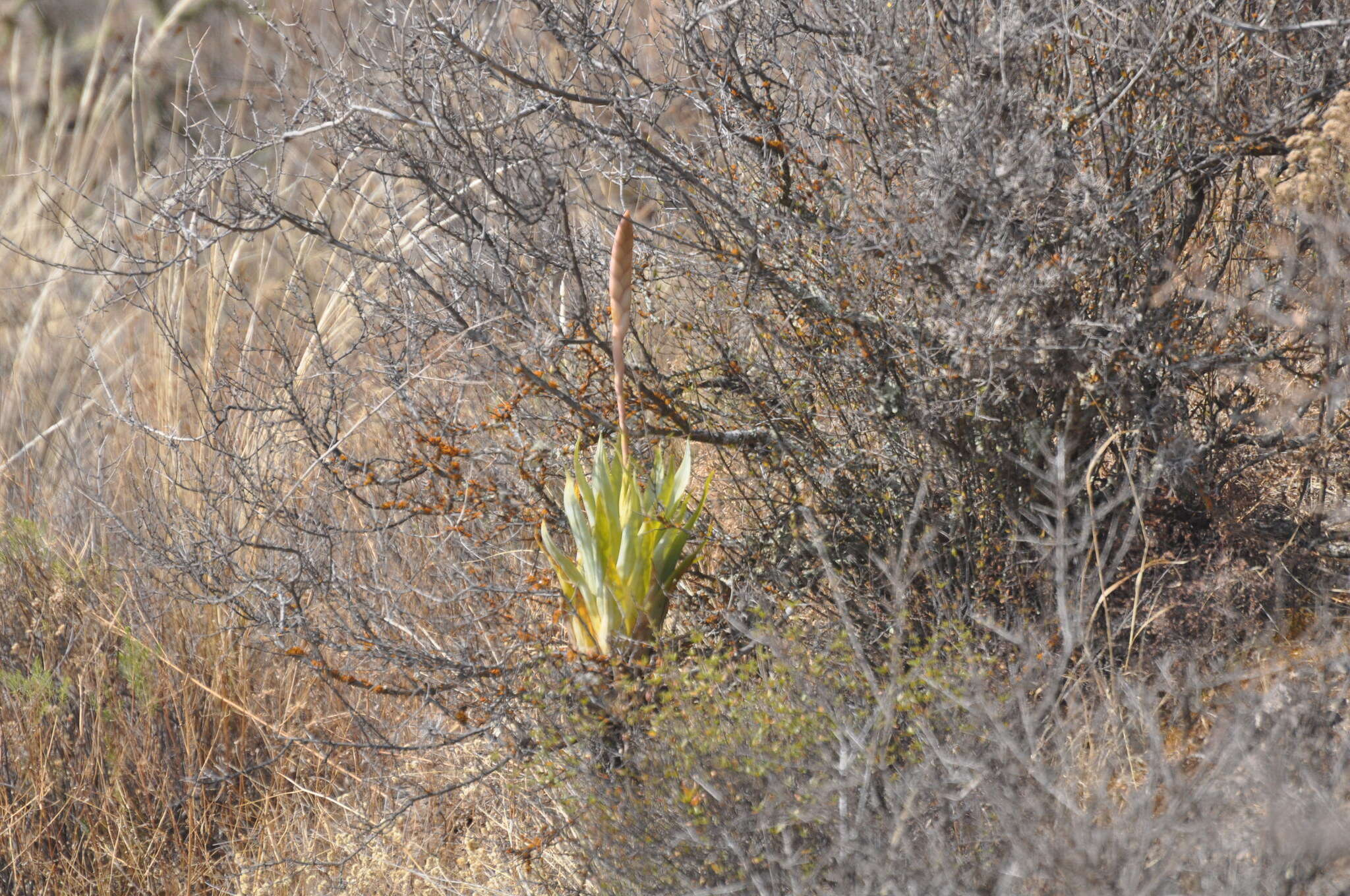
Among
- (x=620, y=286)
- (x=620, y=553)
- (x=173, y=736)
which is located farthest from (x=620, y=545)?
(x=173, y=736)

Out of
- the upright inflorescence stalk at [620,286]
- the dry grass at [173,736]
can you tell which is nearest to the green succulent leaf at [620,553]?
the upright inflorescence stalk at [620,286]

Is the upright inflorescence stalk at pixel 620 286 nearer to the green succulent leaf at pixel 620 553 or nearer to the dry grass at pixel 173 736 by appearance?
the green succulent leaf at pixel 620 553

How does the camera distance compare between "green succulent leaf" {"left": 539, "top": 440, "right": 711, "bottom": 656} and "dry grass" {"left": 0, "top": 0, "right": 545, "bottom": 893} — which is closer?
"green succulent leaf" {"left": 539, "top": 440, "right": 711, "bottom": 656}

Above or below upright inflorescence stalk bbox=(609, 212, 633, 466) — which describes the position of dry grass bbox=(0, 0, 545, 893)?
below

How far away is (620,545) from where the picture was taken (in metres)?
3.22

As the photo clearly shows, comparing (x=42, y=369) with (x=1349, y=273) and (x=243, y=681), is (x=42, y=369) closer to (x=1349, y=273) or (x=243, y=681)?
(x=243, y=681)

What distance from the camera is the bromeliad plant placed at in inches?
126

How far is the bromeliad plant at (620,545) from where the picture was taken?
320 cm

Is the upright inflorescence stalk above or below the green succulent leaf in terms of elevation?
above

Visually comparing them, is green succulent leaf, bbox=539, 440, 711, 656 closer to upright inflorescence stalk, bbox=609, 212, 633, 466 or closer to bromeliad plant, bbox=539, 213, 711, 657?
bromeliad plant, bbox=539, 213, 711, 657

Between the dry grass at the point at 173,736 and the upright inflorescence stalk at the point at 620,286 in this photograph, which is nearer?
the upright inflorescence stalk at the point at 620,286

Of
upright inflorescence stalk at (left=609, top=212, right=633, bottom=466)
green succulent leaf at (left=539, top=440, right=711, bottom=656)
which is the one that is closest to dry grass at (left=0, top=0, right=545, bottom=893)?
green succulent leaf at (left=539, top=440, right=711, bottom=656)

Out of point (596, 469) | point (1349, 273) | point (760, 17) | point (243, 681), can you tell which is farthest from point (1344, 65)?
point (243, 681)

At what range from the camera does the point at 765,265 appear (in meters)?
3.62
